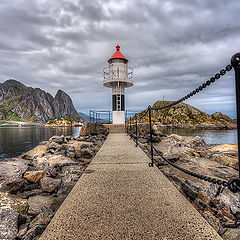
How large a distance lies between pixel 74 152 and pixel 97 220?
18.3 ft

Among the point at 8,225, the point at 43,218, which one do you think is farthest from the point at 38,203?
the point at 43,218

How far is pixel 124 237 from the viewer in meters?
1.59

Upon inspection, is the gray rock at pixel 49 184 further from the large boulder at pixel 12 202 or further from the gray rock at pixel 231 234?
the gray rock at pixel 231 234

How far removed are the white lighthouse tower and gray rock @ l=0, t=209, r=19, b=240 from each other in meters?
14.6

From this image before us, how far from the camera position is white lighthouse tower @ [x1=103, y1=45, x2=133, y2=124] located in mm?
Answer: 16891

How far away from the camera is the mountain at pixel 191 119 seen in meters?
57.5

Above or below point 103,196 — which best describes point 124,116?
above

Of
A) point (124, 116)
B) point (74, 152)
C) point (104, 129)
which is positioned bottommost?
point (74, 152)

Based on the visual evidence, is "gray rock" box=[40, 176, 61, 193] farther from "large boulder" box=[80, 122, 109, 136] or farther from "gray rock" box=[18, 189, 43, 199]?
"large boulder" box=[80, 122, 109, 136]

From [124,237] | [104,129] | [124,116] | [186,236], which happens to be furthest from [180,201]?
[124,116]

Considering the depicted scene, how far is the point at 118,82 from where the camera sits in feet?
55.1

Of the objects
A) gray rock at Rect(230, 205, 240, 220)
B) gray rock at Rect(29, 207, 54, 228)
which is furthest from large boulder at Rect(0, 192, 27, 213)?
gray rock at Rect(230, 205, 240, 220)

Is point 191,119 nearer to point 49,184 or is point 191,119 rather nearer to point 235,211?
point 235,211

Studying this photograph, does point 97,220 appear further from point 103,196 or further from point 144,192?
point 144,192
